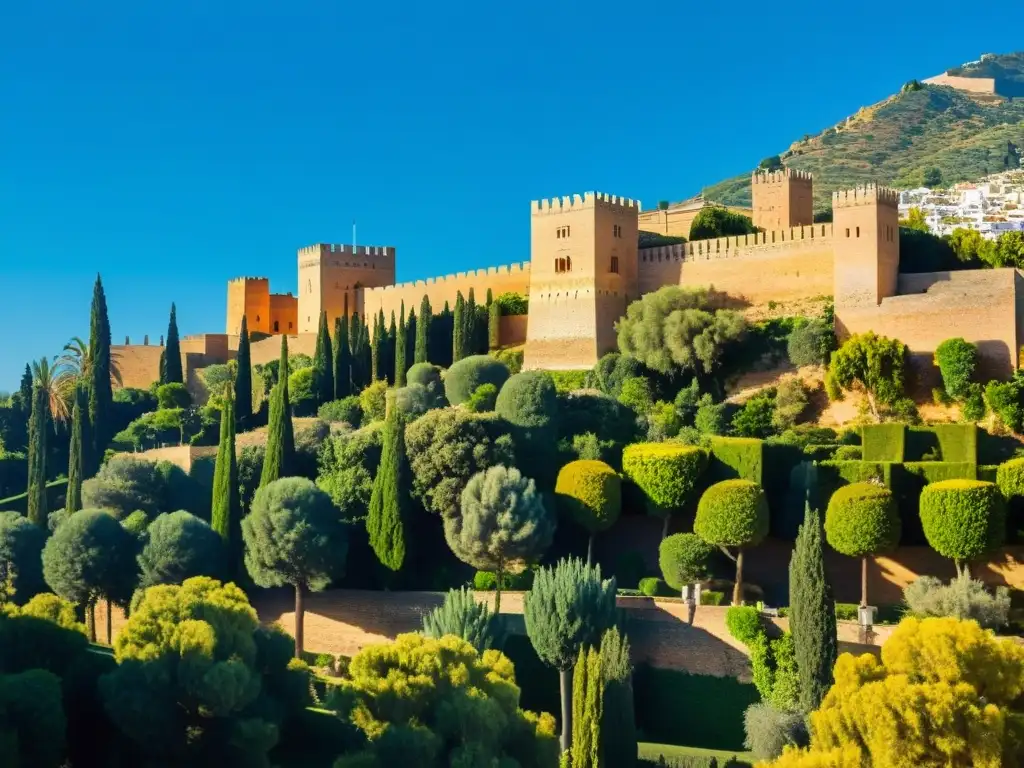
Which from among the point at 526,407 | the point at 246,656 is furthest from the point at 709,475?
the point at 246,656

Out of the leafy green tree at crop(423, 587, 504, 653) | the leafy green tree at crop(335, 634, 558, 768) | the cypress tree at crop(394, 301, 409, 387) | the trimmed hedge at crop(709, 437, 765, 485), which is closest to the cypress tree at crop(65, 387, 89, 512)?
the cypress tree at crop(394, 301, 409, 387)

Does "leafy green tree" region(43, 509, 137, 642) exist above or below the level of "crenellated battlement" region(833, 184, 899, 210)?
below

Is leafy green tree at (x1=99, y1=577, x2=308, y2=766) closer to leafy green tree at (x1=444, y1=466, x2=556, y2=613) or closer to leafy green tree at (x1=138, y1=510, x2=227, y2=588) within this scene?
leafy green tree at (x1=138, y1=510, x2=227, y2=588)

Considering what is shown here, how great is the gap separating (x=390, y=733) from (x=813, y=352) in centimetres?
1977

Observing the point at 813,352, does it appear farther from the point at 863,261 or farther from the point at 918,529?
the point at 918,529

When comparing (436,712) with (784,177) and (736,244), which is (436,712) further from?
(784,177)

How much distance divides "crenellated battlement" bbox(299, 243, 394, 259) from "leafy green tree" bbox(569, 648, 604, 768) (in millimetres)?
34712

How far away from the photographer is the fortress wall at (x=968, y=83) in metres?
103

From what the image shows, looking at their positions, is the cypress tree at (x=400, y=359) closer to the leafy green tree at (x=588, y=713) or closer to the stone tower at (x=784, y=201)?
the stone tower at (x=784, y=201)

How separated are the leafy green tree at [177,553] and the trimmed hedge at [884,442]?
14302 mm

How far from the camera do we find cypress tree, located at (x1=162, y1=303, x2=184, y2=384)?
4991cm

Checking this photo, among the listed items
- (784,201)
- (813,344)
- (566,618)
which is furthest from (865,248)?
(566,618)

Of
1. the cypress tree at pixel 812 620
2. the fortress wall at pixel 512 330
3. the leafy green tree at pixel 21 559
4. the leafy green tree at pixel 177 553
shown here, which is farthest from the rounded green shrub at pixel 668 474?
the fortress wall at pixel 512 330

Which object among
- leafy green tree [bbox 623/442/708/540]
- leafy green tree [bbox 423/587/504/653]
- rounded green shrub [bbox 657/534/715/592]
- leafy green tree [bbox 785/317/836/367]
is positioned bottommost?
leafy green tree [bbox 423/587/504/653]
